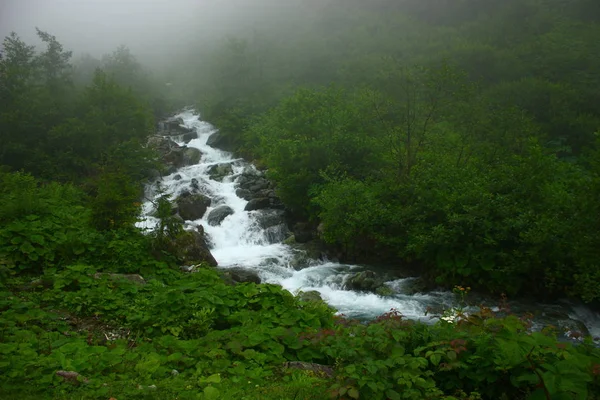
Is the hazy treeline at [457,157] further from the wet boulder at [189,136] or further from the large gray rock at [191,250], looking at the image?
the large gray rock at [191,250]

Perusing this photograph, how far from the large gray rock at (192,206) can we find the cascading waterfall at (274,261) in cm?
28

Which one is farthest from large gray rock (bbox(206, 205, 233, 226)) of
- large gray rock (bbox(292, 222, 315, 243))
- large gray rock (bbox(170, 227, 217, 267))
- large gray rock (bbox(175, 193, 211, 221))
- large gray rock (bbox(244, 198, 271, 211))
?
large gray rock (bbox(170, 227, 217, 267))

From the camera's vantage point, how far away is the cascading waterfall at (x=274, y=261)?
1075cm

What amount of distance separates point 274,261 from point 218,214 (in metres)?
5.04

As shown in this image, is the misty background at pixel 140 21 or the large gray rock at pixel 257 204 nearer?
the large gray rock at pixel 257 204

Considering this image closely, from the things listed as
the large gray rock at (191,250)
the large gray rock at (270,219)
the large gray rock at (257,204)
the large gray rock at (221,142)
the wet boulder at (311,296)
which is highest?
the large gray rock at (221,142)

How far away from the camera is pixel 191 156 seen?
26031mm

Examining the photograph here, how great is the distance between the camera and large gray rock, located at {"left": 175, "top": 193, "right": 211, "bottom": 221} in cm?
1770

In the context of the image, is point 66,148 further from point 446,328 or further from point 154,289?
point 446,328

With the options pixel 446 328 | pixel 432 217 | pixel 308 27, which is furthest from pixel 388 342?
pixel 308 27

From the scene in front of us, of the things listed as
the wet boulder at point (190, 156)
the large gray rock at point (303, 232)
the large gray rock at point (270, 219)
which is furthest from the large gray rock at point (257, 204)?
the wet boulder at point (190, 156)

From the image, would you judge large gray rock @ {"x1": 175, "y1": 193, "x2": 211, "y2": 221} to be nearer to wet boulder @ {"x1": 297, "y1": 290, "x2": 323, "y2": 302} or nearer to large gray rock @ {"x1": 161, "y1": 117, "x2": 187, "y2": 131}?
wet boulder @ {"x1": 297, "y1": 290, "x2": 323, "y2": 302}

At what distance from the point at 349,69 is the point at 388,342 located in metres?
31.6

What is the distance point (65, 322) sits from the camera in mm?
5387
